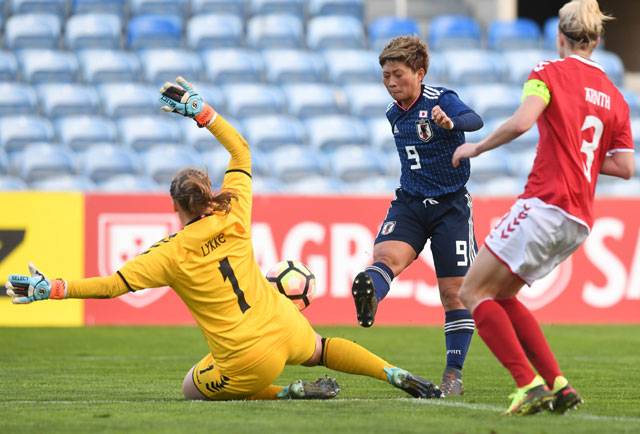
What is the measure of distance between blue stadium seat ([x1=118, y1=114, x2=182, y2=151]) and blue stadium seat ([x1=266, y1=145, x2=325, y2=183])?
132cm

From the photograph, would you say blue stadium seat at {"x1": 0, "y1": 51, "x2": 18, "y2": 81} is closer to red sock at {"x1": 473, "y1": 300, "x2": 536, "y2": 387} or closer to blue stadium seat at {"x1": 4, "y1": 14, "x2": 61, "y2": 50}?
blue stadium seat at {"x1": 4, "y1": 14, "x2": 61, "y2": 50}

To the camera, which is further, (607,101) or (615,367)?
(615,367)

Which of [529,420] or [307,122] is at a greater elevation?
[307,122]

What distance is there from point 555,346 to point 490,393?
3.87 m

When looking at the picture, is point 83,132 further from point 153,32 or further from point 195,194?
point 195,194

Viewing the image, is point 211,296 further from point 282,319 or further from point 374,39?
point 374,39

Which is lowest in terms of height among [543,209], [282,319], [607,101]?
[282,319]

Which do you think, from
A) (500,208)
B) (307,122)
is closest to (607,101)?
(500,208)

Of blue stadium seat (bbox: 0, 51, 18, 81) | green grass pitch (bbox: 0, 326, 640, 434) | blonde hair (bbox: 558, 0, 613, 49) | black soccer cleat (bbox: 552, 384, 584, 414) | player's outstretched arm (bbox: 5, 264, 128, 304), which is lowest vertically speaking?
green grass pitch (bbox: 0, 326, 640, 434)

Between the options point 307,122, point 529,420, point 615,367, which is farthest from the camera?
point 307,122

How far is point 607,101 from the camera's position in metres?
5.78

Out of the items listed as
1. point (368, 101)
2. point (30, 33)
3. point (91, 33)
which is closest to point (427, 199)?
point (368, 101)

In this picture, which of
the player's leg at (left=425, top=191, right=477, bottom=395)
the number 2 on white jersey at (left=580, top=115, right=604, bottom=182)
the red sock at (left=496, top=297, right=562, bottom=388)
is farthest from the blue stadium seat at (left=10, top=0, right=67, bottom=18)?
the number 2 on white jersey at (left=580, top=115, right=604, bottom=182)

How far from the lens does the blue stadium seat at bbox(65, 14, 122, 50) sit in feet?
56.4
